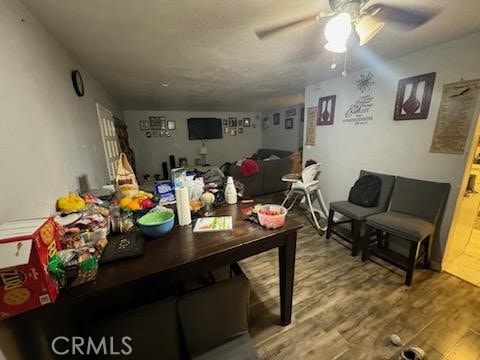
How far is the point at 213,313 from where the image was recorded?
108cm

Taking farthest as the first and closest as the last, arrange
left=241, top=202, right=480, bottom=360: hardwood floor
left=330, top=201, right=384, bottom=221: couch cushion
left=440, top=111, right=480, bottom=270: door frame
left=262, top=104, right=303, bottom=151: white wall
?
1. left=262, top=104, right=303, bottom=151: white wall
2. left=330, top=201, right=384, bottom=221: couch cushion
3. left=440, top=111, right=480, bottom=270: door frame
4. left=241, top=202, right=480, bottom=360: hardwood floor

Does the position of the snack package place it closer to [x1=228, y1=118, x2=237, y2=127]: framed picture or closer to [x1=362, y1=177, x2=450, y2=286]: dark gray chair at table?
[x1=362, y1=177, x2=450, y2=286]: dark gray chair at table

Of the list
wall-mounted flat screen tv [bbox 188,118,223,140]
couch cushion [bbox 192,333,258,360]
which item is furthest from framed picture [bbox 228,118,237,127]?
couch cushion [bbox 192,333,258,360]

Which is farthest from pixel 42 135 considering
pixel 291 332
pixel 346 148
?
pixel 346 148

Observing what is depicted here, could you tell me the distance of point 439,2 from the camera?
1150 millimetres

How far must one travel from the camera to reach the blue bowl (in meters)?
1.06

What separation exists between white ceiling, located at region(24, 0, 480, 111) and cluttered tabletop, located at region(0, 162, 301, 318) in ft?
3.39

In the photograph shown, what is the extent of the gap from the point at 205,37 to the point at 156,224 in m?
1.41

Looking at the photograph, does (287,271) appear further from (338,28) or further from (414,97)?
(414,97)

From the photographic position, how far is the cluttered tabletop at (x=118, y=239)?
2.04ft

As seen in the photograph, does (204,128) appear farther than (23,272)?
Yes

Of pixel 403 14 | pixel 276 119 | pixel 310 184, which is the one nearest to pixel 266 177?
pixel 310 184

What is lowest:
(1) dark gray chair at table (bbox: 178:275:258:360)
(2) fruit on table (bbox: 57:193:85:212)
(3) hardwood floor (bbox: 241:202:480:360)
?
(3) hardwood floor (bbox: 241:202:480:360)

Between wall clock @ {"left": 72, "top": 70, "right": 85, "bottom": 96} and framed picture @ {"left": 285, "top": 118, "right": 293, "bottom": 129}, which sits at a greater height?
wall clock @ {"left": 72, "top": 70, "right": 85, "bottom": 96}
